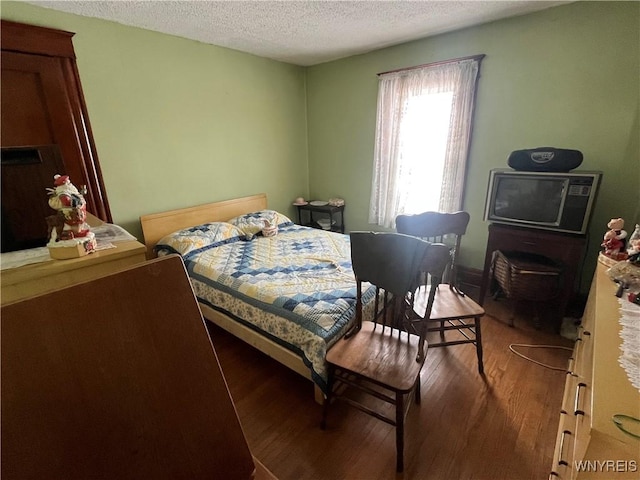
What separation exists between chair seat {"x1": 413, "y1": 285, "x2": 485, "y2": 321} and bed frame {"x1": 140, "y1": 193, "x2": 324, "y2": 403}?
842mm

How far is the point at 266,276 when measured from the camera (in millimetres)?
2164

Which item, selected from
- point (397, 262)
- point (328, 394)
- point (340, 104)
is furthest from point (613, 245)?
point (340, 104)

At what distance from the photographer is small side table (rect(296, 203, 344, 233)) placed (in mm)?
3795

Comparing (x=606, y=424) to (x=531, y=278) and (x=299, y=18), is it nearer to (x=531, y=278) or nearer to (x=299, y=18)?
Result: (x=531, y=278)

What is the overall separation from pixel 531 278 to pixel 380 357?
5.10 feet

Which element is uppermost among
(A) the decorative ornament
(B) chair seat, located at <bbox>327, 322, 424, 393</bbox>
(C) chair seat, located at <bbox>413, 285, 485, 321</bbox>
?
(A) the decorative ornament

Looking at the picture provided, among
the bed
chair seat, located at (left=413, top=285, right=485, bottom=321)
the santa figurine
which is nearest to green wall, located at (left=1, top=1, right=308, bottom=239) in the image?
the bed

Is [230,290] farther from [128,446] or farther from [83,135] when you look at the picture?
[83,135]

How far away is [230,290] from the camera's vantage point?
209cm

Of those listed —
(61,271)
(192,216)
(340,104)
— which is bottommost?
(192,216)

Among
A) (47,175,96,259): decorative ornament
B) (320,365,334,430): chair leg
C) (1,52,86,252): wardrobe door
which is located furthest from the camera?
(320,365,334,430): chair leg

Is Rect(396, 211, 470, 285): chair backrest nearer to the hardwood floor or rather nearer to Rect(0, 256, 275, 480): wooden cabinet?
the hardwood floor

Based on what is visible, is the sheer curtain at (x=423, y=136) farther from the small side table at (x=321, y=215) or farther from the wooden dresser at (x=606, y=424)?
the wooden dresser at (x=606, y=424)

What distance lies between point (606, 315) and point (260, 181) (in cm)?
332
